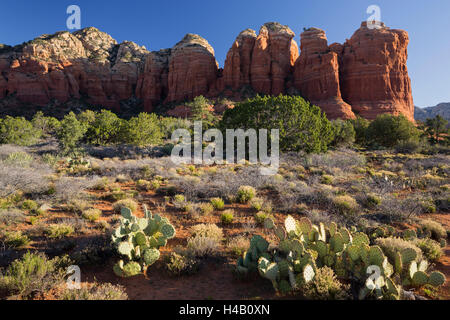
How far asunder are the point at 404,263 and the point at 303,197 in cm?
458

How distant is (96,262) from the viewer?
14.3 feet

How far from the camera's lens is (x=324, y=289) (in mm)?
3066

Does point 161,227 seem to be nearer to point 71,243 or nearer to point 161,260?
point 161,260

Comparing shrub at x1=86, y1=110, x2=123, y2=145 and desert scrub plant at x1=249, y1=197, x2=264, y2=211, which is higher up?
shrub at x1=86, y1=110, x2=123, y2=145

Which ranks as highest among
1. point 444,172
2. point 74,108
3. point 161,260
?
point 74,108

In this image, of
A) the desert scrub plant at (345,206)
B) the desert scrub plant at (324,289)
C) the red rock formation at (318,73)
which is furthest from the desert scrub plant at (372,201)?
the red rock formation at (318,73)

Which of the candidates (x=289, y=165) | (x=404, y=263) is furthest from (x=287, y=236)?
(x=289, y=165)

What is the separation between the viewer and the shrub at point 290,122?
15.9 metres

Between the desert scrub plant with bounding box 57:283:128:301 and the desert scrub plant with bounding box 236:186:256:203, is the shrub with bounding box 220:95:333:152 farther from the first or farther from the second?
the desert scrub plant with bounding box 57:283:128:301

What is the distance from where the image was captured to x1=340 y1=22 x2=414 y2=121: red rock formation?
5419cm

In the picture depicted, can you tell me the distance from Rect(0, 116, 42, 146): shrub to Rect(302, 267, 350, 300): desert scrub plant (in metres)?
27.7

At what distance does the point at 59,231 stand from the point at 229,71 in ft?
222

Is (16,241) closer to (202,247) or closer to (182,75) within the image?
(202,247)

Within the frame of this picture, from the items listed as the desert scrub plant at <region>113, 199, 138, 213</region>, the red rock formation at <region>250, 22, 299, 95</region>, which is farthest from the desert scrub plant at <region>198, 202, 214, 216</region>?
the red rock formation at <region>250, 22, 299, 95</region>
